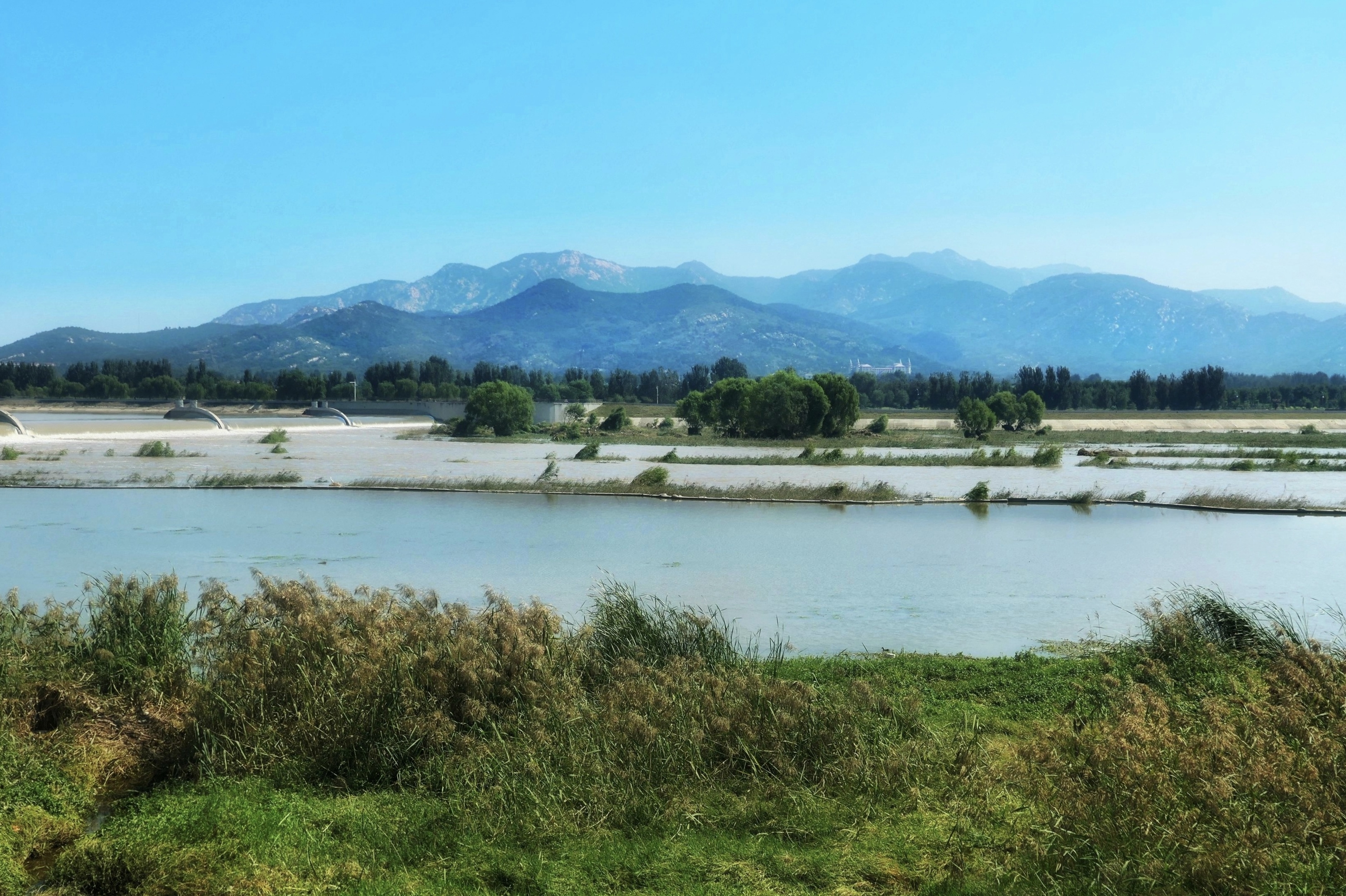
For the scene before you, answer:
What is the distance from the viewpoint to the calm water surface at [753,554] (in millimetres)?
17359

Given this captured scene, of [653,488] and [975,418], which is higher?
[975,418]

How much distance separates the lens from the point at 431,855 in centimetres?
651

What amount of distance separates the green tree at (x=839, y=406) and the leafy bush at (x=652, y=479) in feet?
144

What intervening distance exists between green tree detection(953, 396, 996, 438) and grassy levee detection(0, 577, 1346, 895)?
78396 mm

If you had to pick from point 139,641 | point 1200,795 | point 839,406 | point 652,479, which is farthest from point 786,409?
point 1200,795

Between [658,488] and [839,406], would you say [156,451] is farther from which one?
[839,406]

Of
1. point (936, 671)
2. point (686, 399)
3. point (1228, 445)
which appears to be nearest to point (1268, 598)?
point (936, 671)

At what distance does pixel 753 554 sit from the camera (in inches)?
941

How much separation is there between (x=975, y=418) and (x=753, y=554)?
220ft

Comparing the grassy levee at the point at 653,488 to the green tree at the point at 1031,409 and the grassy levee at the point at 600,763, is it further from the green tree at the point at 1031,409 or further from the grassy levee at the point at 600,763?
the green tree at the point at 1031,409

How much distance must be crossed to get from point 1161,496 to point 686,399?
209 ft

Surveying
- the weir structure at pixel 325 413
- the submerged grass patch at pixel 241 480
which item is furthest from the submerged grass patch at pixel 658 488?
the weir structure at pixel 325 413

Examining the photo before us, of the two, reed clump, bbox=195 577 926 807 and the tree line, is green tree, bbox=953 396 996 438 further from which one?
reed clump, bbox=195 577 926 807

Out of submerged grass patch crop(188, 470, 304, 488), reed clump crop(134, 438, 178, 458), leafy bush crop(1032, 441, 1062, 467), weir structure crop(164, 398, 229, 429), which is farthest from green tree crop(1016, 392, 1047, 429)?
submerged grass patch crop(188, 470, 304, 488)
